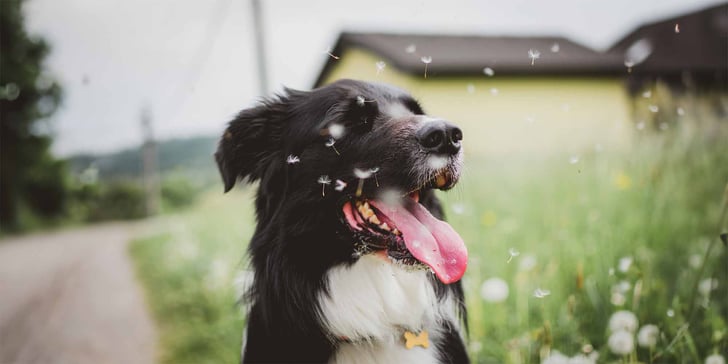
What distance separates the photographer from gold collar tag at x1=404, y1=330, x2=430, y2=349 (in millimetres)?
2018

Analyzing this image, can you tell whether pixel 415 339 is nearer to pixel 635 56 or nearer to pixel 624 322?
pixel 624 322

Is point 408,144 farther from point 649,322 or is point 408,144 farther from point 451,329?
point 649,322

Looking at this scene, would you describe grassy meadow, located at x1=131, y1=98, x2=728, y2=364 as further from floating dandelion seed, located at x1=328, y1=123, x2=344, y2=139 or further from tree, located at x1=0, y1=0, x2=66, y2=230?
tree, located at x1=0, y1=0, x2=66, y2=230

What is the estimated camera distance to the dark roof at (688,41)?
50.9ft

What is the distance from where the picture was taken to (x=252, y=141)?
2.28 metres

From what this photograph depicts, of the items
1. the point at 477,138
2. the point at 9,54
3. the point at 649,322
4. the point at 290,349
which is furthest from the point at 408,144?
the point at 9,54

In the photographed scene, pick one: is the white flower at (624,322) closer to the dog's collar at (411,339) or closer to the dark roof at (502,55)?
the dog's collar at (411,339)

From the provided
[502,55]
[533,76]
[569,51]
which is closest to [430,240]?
[502,55]

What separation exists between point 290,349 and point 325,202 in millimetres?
569

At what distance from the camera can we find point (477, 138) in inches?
277

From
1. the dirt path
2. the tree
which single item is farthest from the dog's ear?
the tree

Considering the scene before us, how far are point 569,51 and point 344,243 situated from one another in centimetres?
1509

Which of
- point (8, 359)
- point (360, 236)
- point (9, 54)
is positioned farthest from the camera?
point (9, 54)

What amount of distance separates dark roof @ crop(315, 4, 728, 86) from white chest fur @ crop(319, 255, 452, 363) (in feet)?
7.85
